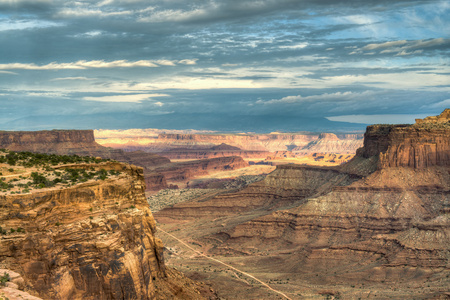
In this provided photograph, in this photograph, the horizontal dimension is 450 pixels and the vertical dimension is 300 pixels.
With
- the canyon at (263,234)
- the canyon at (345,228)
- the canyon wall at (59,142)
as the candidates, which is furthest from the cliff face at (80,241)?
the canyon wall at (59,142)

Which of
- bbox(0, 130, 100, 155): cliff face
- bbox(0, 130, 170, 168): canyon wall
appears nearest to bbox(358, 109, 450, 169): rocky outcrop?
bbox(0, 130, 170, 168): canyon wall

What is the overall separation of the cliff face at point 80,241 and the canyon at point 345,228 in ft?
84.7

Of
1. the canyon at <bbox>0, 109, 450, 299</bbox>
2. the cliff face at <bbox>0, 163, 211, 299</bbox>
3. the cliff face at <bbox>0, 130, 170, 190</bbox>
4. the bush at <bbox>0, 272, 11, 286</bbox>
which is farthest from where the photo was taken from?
the cliff face at <bbox>0, 130, 170, 190</bbox>

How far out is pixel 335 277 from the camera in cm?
6756

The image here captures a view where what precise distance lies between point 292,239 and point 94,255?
60.4 m

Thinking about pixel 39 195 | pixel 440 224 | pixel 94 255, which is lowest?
pixel 440 224

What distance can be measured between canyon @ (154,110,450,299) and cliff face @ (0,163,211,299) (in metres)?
25.8

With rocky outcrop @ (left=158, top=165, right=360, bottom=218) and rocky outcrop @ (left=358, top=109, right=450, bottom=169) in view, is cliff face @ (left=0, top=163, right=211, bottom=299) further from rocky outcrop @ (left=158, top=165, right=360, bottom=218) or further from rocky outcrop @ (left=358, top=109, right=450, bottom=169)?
rocky outcrop @ (left=158, top=165, right=360, bottom=218)

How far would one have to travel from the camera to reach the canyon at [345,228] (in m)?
63.7

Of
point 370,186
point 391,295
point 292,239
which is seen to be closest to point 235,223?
point 292,239

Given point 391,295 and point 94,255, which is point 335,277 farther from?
point 94,255

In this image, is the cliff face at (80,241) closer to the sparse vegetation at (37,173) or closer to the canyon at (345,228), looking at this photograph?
the sparse vegetation at (37,173)

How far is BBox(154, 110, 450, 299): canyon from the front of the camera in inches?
2506

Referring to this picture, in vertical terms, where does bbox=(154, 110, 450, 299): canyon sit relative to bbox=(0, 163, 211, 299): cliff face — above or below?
below
